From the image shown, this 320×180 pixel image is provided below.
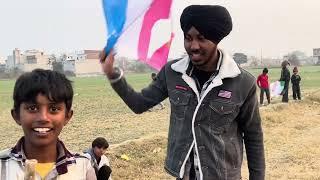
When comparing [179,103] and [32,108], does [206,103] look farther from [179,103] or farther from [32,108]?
[32,108]

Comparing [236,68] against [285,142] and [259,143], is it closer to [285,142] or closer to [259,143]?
[259,143]

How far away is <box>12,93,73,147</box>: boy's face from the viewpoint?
6.69 feet

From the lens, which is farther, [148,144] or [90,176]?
[148,144]

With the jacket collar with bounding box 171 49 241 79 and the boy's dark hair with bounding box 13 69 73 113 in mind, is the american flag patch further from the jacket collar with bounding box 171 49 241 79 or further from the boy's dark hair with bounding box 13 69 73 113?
the boy's dark hair with bounding box 13 69 73 113

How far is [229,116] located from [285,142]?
7935 mm

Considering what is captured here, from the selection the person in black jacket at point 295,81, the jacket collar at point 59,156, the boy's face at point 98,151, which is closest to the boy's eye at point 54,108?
the jacket collar at point 59,156

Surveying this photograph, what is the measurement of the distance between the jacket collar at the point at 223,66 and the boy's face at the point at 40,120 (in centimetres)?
92

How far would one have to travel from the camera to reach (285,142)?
33.9 feet

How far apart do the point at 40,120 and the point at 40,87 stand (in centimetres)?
13

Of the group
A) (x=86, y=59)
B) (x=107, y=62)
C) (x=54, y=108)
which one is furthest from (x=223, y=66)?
(x=86, y=59)

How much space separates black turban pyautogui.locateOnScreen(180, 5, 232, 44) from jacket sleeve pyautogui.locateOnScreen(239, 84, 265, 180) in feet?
1.28

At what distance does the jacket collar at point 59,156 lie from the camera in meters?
2.08

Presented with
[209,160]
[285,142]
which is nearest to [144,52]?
[209,160]

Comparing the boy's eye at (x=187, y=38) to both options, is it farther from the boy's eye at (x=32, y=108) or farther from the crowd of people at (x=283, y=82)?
the crowd of people at (x=283, y=82)
